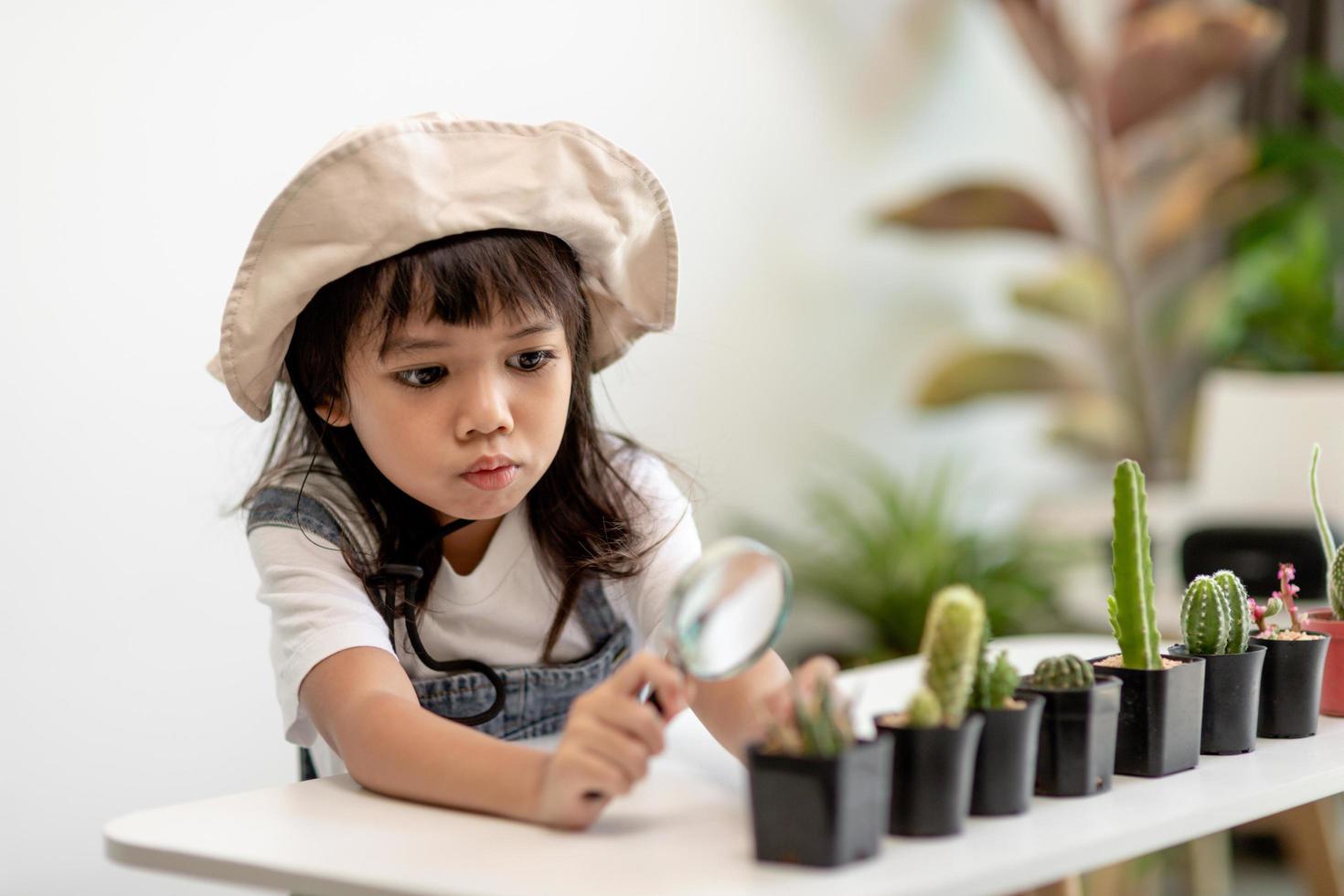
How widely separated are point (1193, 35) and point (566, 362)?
111 inches

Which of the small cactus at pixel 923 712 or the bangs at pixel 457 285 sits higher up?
the bangs at pixel 457 285

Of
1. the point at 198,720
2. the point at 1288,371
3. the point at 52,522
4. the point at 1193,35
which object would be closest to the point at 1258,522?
the point at 1288,371

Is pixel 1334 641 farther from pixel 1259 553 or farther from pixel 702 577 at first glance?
pixel 1259 553

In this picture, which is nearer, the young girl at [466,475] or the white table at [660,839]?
the white table at [660,839]

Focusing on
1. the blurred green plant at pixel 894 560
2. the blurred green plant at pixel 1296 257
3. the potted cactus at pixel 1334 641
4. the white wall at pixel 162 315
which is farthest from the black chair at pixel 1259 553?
the potted cactus at pixel 1334 641

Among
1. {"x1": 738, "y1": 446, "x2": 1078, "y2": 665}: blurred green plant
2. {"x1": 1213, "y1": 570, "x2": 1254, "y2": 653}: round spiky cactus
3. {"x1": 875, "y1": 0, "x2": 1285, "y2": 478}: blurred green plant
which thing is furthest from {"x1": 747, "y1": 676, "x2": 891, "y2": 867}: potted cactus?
{"x1": 875, "y1": 0, "x2": 1285, "y2": 478}: blurred green plant

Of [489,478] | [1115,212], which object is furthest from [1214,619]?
[1115,212]

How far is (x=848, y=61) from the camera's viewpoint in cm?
355

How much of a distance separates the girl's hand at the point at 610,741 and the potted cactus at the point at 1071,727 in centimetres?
23

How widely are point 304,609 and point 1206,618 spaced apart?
2.25 ft

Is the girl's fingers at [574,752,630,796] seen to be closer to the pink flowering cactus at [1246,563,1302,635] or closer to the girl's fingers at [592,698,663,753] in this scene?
the girl's fingers at [592,698,663,753]

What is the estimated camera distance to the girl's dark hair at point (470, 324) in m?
1.18

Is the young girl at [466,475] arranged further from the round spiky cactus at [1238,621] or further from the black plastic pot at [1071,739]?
the round spiky cactus at [1238,621]

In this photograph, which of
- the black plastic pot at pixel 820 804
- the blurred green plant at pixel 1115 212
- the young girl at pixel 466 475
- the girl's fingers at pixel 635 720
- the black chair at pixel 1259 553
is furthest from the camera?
the blurred green plant at pixel 1115 212
